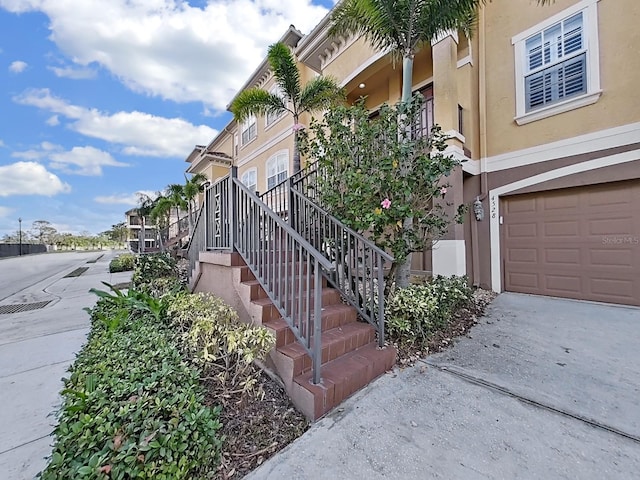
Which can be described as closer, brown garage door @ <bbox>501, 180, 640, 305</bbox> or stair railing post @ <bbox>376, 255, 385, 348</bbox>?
stair railing post @ <bbox>376, 255, 385, 348</bbox>

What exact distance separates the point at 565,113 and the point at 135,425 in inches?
317

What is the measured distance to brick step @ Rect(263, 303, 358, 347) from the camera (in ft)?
9.00

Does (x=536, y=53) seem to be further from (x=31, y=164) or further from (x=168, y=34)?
(x=31, y=164)

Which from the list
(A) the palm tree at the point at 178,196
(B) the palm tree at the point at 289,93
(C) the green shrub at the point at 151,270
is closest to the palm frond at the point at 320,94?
(B) the palm tree at the point at 289,93

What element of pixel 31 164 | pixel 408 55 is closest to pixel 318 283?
pixel 408 55

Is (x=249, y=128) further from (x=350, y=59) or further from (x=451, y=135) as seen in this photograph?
(x=451, y=135)

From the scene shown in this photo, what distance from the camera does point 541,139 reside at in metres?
5.96

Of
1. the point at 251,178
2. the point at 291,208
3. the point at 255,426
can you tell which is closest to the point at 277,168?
the point at 251,178

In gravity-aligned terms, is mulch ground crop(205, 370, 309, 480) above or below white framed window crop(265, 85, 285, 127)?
below

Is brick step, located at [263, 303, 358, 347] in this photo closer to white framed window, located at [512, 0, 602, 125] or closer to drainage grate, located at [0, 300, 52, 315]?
white framed window, located at [512, 0, 602, 125]

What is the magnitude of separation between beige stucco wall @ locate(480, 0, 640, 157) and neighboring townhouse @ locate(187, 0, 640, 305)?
0.02 meters

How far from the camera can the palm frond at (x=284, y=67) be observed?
697 centimetres

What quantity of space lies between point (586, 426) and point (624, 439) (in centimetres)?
19

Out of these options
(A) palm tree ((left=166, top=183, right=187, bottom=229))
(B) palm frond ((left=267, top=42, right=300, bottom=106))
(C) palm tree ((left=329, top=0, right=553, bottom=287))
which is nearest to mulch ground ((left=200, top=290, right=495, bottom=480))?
(C) palm tree ((left=329, top=0, right=553, bottom=287))
